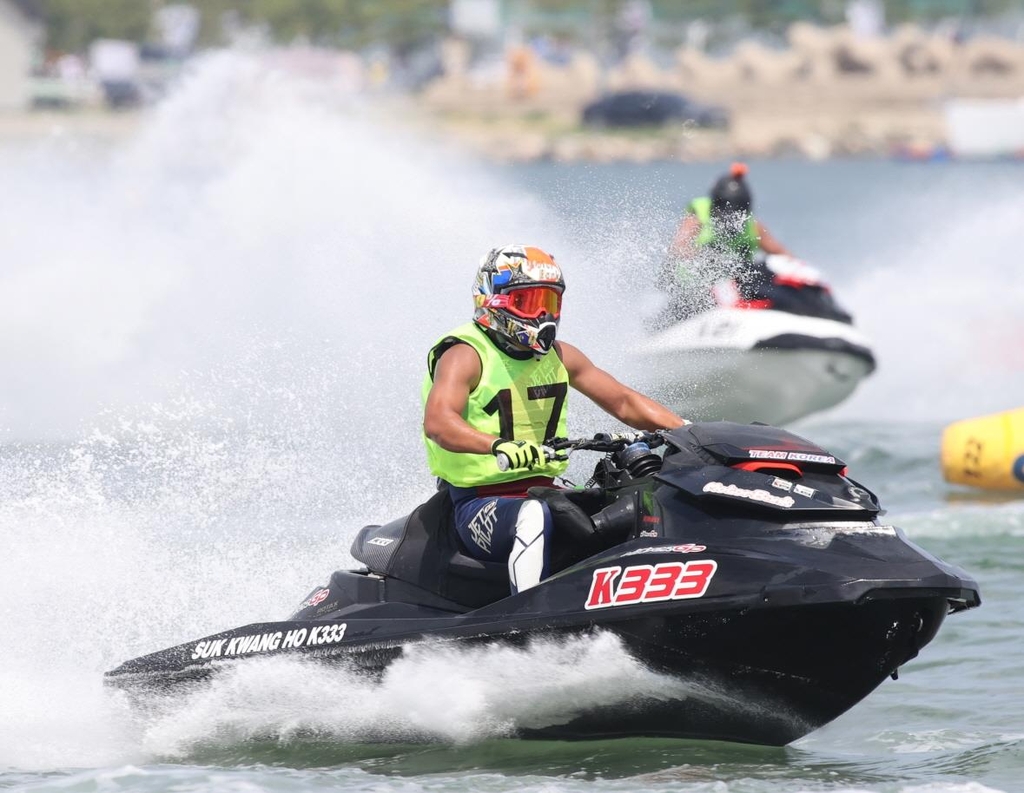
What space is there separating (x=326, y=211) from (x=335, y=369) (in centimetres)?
549

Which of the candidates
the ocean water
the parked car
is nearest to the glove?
the ocean water

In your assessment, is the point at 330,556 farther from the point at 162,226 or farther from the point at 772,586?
the point at 162,226

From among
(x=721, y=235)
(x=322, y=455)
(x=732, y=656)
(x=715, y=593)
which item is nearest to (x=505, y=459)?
(x=715, y=593)

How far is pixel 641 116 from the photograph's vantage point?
64.2 m

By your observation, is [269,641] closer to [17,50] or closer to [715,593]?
[715,593]

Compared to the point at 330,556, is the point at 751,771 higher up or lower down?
lower down

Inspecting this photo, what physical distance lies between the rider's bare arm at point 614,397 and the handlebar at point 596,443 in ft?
1.46

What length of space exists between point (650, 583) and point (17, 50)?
78984 mm

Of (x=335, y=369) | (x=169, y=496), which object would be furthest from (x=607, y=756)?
(x=335, y=369)

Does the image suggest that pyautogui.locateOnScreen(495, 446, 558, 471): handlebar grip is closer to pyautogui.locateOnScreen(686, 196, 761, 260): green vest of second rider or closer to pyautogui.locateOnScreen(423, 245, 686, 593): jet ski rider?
pyautogui.locateOnScreen(423, 245, 686, 593): jet ski rider

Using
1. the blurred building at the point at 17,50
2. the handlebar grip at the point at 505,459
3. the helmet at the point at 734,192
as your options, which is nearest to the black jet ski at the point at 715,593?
the handlebar grip at the point at 505,459

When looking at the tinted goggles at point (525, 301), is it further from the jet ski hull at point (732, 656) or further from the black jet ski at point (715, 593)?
the jet ski hull at point (732, 656)

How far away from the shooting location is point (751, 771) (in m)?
6.18

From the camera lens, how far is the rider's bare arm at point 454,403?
6.21m
